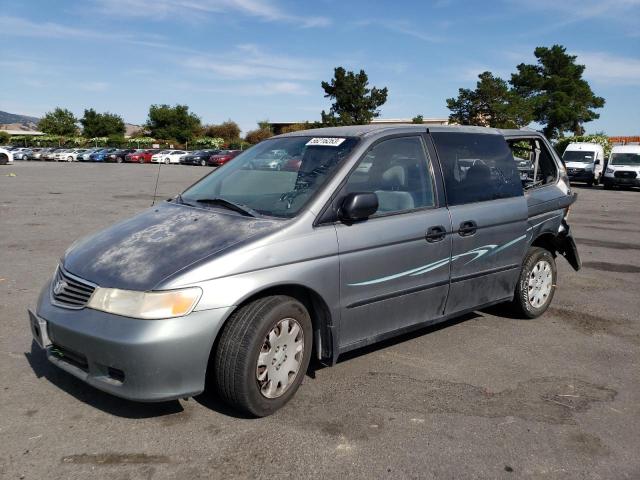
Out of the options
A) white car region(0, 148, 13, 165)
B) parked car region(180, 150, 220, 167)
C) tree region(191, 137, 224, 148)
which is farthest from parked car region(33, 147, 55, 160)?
tree region(191, 137, 224, 148)

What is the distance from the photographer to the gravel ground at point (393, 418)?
2.91 meters

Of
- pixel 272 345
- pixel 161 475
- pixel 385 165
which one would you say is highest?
pixel 385 165

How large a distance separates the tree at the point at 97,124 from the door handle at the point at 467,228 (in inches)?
3909

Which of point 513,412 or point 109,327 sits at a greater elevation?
point 109,327

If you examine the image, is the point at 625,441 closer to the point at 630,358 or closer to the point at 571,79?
the point at 630,358

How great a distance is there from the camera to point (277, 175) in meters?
4.18

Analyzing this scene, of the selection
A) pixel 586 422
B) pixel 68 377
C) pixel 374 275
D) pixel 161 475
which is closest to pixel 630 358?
pixel 586 422

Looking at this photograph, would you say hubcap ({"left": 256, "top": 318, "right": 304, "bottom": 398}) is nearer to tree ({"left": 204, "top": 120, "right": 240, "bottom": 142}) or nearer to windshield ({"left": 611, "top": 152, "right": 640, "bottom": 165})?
windshield ({"left": 611, "top": 152, "right": 640, "bottom": 165})

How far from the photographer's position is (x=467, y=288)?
4.51 metres

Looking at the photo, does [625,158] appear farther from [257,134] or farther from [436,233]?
[257,134]

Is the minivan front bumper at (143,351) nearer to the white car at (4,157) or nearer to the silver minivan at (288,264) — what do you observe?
the silver minivan at (288,264)

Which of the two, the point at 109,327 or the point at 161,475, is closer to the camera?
the point at 161,475

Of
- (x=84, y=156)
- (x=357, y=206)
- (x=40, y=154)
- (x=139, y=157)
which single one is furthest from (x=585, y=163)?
(x=40, y=154)

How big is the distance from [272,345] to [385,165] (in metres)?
1.59
